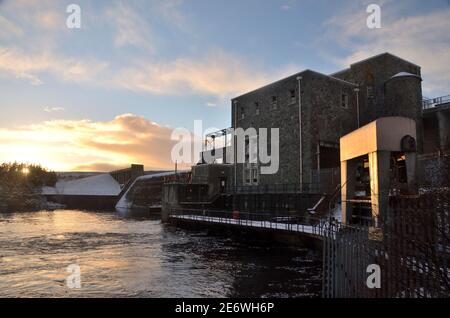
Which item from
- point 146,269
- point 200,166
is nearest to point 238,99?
point 200,166

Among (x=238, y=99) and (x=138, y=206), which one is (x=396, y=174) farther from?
(x=138, y=206)

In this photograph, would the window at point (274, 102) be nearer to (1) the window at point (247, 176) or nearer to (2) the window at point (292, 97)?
(2) the window at point (292, 97)

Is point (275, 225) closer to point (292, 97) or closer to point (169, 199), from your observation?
point (292, 97)

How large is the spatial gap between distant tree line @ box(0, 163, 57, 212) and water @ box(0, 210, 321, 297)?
178 ft

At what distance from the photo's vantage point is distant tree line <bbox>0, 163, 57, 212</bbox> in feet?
244

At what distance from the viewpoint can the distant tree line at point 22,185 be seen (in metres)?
74.4

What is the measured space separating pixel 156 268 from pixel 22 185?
3112 inches

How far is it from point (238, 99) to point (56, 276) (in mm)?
30466

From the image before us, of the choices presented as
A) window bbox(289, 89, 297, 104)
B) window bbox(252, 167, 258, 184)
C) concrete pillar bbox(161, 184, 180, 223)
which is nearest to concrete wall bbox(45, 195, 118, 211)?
concrete pillar bbox(161, 184, 180, 223)

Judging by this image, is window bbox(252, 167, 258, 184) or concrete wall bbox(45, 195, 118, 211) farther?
concrete wall bbox(45, 195, 118, 211)

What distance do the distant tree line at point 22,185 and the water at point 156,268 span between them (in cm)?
5420

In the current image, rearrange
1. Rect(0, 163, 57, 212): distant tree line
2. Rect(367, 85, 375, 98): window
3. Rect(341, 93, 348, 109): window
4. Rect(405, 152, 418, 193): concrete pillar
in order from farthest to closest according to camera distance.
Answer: Rect(0, 163, 57, 212): distant tree line
Rect(367, 85, 375, 98): window
Rect(341, 93, 348, 109): window
Rect(405, 152, 418, 193): concrete pillar

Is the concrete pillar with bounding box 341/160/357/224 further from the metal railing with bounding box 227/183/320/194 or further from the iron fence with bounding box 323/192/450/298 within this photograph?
the metal railing with bounding box 227/183/320/194

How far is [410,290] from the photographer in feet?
21.0
